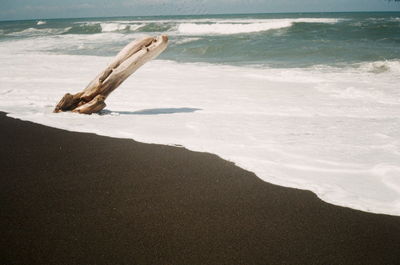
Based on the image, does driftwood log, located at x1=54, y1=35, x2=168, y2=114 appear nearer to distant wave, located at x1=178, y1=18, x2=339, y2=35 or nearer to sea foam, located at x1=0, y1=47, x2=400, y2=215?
sea foam, located at x1=0, y1=47, x2=400, y2=215

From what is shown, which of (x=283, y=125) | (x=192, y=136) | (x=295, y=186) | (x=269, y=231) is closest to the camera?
(x=269, y=231)

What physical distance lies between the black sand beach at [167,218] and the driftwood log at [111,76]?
2049mm

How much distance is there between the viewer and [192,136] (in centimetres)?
441

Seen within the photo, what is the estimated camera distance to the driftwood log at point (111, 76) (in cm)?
546

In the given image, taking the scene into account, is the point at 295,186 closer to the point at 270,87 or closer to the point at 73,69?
the point at 270,87

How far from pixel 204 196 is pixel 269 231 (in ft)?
2.08

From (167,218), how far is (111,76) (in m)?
3.60

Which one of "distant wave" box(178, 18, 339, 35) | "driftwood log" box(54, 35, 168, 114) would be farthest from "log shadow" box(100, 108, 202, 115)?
"distant wave" box(178, 18, 339, 35)

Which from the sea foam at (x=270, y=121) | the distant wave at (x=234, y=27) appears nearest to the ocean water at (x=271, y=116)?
the sea foam at (x=270, y=121)

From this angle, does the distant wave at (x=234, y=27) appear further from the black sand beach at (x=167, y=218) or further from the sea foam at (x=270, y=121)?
the black sand beach at (x=167, y=218)

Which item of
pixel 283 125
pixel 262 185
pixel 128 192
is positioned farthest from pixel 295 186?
pixel 283 125

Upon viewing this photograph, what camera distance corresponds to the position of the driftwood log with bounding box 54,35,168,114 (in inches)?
215

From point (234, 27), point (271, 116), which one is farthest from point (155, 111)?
point (234, 27)

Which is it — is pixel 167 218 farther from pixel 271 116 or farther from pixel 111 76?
pixel 111 76
